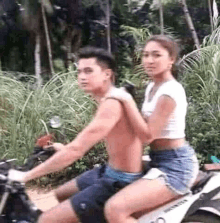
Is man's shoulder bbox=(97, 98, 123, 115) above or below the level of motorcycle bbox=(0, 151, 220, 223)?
above

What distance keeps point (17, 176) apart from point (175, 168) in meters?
0.89

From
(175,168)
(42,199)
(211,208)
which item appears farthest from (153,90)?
(42,199)

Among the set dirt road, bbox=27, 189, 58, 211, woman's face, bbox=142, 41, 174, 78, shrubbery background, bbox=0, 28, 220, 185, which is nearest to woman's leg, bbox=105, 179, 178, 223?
woman's face, bbox=142, 41, 174, 78

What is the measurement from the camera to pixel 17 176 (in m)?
2.69

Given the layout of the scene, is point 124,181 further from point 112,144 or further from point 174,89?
point 174,89

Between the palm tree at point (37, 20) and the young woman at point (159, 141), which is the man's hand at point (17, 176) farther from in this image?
the palm tree at point (37, 20)

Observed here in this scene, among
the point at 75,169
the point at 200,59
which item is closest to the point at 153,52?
the point at 75,169

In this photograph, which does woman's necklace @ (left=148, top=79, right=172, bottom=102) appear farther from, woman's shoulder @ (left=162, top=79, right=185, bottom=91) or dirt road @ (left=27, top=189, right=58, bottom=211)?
dirt road @ (left=27, top=189, right=58, bottom=211)

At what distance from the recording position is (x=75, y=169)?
6.27m

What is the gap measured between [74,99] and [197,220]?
13.1 ft

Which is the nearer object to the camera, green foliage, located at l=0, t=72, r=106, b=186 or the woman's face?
the woman's face

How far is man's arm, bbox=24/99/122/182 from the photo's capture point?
2.65 meters

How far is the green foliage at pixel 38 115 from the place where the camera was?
20.5ft

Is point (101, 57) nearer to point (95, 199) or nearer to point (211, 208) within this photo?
point (95, 199)
